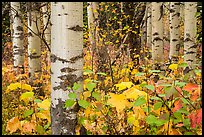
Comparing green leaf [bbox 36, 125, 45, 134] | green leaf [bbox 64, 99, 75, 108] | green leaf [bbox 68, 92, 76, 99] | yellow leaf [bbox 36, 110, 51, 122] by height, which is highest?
green leaf [bbox 68, 92, 76, 99]

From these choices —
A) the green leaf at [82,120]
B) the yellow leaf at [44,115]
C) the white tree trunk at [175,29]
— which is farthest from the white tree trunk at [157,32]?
the green leaf at [82,120]

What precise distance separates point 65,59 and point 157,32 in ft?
11.7

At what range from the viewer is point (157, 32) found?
5875mm

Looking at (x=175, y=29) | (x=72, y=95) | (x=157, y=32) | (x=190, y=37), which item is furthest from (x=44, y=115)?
(x=175, y=29)

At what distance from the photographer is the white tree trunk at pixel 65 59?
8.60 ft

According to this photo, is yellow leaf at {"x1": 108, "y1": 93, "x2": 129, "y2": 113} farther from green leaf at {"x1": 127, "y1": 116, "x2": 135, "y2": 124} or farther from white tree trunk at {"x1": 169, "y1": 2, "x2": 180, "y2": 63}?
white tree trunk at {"x1": 169, "y1": 2, "x2": 180, "y2": 63}

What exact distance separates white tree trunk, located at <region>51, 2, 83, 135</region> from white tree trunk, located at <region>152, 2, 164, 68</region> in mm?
3358

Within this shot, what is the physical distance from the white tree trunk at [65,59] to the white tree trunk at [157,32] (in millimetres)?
3358

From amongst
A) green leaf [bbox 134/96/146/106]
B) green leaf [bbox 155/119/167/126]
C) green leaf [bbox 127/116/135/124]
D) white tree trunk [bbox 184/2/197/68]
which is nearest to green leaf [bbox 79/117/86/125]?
Answer: green leaf [bbox 127/116/135/124]

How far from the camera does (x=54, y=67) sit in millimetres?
2705

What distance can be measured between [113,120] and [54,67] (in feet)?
2.42

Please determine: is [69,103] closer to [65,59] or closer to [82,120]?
[82,120]

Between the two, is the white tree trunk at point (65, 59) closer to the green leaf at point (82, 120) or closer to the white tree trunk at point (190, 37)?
the green leaf at point (82, 120)

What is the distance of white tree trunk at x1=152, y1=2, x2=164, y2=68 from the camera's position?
581cm
